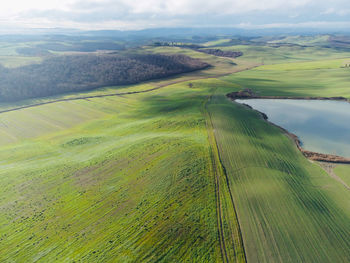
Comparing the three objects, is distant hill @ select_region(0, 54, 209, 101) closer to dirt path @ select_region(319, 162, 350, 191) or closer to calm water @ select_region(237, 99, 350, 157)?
calm water @ select_region(237, 99, 350, 157)

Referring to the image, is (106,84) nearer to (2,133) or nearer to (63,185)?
(2,133)

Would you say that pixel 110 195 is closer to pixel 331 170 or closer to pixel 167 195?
pixel 167 195

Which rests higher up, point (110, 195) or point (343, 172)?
point (343, 172)

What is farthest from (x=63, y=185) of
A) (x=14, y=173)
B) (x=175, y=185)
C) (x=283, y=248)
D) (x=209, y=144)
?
(x=283, y=248)

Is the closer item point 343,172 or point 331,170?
point 343,172

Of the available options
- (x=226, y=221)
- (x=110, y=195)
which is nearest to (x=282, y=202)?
(x=226, y=221)

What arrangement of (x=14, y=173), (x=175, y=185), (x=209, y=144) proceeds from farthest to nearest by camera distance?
1. (x=209, y=144)
2. (x=14, y=173)
3. (x=175, y=185)

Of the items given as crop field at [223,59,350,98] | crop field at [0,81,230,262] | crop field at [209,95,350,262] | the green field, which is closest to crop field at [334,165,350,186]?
the green field

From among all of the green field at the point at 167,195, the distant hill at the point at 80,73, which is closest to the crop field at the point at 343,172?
the green field at the point at 167,195
